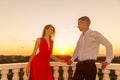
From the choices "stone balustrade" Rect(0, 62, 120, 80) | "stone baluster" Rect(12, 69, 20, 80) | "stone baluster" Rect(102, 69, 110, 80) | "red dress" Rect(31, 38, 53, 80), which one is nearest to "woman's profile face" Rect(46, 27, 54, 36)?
"red dress" Rect(31, 38, 53, 80)

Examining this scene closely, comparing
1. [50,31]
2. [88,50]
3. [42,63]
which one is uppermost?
[50,31]

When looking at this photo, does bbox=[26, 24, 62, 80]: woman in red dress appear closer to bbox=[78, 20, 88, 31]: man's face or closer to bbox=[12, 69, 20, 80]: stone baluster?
bbox=[12, 69, 20, 80]: stone baluster

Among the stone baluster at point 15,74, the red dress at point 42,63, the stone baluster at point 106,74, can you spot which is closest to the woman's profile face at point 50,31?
the red dress at point 42,63

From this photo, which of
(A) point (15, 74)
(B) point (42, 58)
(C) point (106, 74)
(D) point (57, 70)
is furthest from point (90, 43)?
(A) point (15, 74)

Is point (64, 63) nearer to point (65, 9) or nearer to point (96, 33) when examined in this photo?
point (96, 33)

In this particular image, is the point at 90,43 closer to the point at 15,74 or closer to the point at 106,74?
the point at 106,74

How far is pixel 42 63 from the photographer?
5.76m

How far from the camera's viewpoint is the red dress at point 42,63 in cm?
571

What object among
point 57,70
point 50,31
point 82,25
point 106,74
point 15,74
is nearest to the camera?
point 82,25

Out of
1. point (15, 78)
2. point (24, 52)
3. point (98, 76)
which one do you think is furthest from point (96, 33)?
point (24, 52)

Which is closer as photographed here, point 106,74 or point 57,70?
point 106,74

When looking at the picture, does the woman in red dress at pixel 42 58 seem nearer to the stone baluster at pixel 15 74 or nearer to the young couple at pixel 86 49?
the young couple at pixel 86 49

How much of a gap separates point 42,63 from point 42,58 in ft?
0.29

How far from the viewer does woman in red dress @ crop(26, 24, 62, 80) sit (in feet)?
18.6
